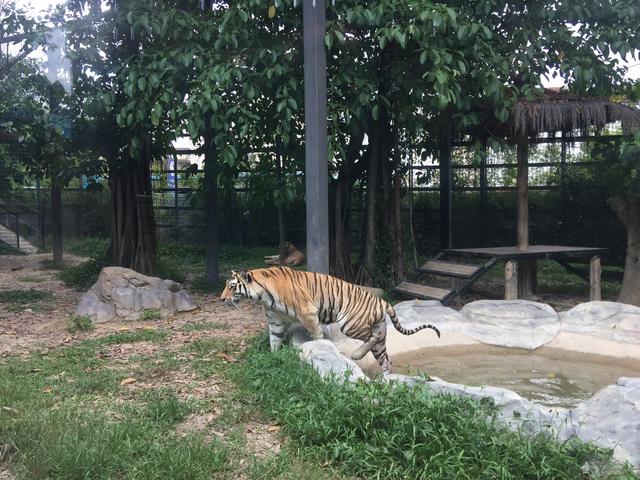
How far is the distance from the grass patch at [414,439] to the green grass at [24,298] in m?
4.96

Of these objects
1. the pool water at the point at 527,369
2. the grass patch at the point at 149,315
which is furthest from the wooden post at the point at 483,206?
the grass patch at the point at 149,315

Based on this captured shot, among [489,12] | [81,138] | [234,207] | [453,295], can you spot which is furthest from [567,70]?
[234,207]

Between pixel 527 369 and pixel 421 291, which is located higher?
pixel 421 291

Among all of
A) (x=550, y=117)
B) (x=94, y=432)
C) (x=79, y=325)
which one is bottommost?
(x=94, y=432)

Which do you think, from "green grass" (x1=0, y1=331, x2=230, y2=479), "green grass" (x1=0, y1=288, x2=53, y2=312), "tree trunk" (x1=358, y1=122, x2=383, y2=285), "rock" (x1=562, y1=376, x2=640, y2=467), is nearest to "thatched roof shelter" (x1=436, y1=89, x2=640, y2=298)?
"tree trunk" (x1=358, y1=122, x2=383, y2=285)

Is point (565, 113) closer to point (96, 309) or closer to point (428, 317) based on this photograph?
point (428, 317)

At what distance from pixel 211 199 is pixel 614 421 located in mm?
6921

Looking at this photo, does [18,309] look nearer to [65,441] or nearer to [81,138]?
[81,138]

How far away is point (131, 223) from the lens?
9734mm

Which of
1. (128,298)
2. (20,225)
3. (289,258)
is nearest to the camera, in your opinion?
(128,298)

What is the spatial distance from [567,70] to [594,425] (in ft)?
16.5

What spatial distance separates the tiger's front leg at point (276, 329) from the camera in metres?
5.15

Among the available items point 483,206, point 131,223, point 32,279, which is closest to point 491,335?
point 131,223

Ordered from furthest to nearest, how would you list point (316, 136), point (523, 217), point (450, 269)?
point (523, 217)
point (450, 269)
point (316, 136)
